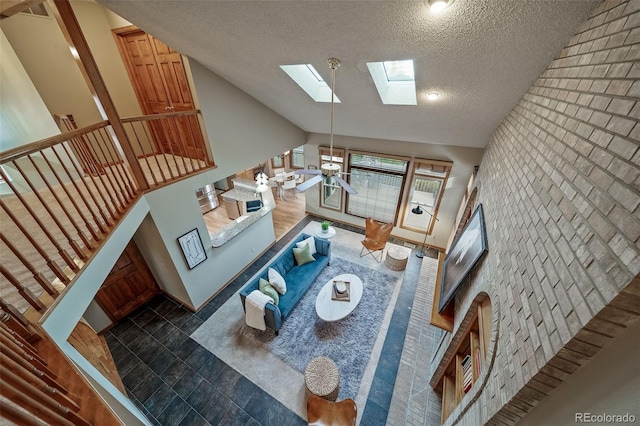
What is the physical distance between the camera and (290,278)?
14.3 ft

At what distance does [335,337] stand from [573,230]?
3.40 metres

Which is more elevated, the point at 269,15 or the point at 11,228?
the point at 269,15

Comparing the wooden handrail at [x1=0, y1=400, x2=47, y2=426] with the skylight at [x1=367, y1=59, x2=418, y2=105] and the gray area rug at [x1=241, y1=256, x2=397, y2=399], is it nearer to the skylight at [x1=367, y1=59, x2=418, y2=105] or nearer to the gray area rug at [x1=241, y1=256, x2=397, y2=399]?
the gray area rug at [x1=241, y1=256, x2=397, y2=399]

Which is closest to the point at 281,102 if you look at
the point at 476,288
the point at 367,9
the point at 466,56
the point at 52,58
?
the point at 367,9

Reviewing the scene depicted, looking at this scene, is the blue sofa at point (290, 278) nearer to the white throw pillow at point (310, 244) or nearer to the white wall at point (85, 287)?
the white throw pillow at point (310, 244)

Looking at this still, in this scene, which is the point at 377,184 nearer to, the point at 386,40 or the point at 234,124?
the point at 234,124

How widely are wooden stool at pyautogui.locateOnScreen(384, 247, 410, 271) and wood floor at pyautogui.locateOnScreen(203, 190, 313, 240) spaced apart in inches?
113

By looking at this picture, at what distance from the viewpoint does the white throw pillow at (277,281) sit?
153 inches

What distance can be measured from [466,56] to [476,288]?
2.12m

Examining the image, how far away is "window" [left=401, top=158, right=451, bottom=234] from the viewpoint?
4.95m

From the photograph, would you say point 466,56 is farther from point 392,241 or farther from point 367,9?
point 392,241

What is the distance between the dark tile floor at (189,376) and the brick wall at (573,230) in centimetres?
168

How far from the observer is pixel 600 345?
0.82 metres

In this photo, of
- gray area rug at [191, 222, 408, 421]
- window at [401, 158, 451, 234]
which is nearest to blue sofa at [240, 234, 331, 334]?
gray area rug at [191, 222, 408, 421]
